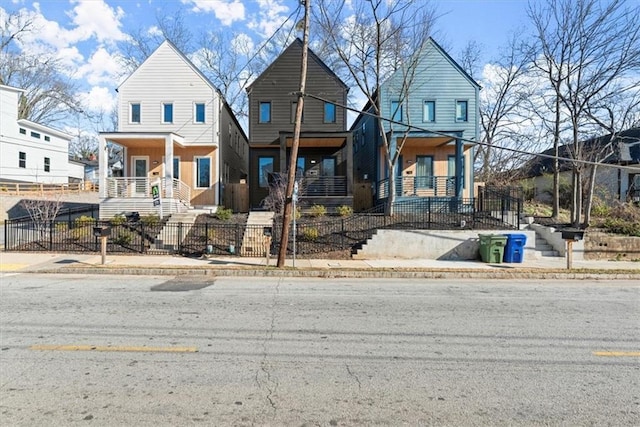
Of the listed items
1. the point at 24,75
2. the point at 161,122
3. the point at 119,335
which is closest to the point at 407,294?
the point at 119,335

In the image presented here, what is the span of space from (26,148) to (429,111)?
34636 mm

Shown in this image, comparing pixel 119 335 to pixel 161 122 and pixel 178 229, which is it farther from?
pixel 161 122

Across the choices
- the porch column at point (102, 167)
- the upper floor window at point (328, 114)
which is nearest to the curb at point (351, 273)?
the porch column at point (102, 167)

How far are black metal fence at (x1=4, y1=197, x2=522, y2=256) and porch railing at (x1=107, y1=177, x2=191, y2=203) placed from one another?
2.85m

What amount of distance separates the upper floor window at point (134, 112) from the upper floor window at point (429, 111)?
16.3 meters

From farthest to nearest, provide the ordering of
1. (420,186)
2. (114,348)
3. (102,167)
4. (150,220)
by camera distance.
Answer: (420,186) → (102,167) → (150,220) → (114,348)

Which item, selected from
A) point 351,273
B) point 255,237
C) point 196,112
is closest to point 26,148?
point 196,112

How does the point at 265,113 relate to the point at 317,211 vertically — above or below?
above

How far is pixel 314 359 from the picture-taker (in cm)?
427

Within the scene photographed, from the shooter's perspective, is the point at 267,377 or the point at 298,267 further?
the point at 298,267

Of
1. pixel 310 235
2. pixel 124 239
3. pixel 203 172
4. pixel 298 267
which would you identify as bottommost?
pixel 298 267

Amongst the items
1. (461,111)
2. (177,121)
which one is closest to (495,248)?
(461,111)

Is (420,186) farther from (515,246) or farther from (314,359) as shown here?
(314,359)

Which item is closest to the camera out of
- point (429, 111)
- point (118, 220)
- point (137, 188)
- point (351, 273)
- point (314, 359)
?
point (314, 359)
